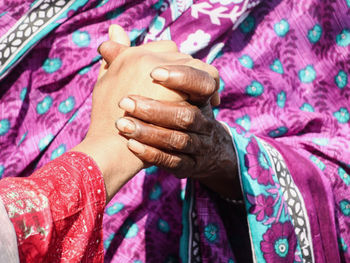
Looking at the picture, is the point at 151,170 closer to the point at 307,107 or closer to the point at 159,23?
the point at 159,23

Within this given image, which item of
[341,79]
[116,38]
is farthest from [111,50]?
[341,79]

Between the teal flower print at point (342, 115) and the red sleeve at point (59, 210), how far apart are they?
3.06ft

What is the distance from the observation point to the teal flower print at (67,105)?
1.30 metres

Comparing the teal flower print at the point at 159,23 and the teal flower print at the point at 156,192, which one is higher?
the teal flower print at the point at 159,23

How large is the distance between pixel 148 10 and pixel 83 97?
0.30 metres

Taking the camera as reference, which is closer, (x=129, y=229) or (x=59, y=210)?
(x=59, y=210)

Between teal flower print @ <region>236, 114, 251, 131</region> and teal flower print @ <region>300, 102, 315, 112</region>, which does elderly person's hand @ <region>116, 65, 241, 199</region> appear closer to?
teal flower print @ <region>236, 114, 251, 131</region>

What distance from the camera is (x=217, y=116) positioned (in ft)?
4.42

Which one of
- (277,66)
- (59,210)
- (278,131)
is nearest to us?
(59,210)

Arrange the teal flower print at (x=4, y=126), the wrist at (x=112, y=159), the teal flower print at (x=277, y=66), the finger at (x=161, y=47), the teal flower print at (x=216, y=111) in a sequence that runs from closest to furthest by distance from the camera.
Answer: the wrist at (x=112, y=159)
the finger at (x=161, y=47)
the teal flower print at (x=4, y=126)
the teal flower print at (x=216, y=111)
the teal flower print at (x=277, y=66)

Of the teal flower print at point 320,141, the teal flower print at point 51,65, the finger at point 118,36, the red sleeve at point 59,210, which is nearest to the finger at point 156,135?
the red sleeve at point 59,210

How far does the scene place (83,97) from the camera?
1.30 meters

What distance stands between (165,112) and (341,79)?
819 mm

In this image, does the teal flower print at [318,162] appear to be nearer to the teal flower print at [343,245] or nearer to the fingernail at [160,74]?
the teal flower print at [343,245]
